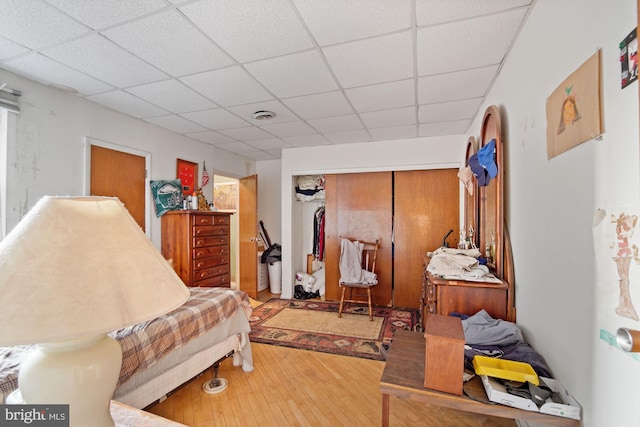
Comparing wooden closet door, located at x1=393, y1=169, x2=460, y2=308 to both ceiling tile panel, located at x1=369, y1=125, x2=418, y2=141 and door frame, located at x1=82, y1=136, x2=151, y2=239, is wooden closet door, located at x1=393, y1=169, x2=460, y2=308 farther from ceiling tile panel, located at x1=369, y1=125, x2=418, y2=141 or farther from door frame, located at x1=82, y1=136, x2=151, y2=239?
door frame, located at x1=82, y1=136, x2=151, y2=239

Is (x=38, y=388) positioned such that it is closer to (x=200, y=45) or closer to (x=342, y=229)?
(x=200, y=45)

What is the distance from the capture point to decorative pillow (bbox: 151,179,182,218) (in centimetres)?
319

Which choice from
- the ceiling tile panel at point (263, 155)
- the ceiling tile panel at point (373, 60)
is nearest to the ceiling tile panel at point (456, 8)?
the ceiling tile panel at point (373, 60)

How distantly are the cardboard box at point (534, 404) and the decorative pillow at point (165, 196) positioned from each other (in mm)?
3336

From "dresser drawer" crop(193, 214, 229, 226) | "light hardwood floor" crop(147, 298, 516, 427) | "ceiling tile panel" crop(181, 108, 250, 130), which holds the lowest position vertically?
"light hardwood floor" crop(147, 298, 516, 427)

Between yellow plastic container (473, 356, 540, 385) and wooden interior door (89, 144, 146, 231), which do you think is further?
wooden interior door (89, 144, 146, 231)

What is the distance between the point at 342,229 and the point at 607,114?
11.3 ft

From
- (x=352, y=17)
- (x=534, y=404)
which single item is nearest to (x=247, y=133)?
(x=352, y=17)

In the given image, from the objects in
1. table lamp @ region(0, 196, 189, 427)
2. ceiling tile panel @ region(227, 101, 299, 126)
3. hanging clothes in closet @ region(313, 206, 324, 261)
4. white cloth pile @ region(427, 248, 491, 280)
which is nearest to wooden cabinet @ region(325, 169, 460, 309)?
hanging clothes in closet @ region(313, 206, 324, 261)

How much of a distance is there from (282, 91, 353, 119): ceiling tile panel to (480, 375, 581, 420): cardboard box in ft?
7.53

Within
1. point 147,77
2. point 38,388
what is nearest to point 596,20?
point 38,388

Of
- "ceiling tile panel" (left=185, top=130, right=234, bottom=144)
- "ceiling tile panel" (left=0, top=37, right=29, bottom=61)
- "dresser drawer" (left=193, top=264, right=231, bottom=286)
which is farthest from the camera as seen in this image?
"ceiling tile panel" (left=185, top=130, right=234, bottom=144)

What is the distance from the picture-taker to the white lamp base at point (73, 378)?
2.02 feet

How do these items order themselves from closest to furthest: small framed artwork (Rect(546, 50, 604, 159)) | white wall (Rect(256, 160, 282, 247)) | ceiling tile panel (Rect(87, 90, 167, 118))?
small framed artwork (Rect(546, 50, 604, 159))
ceiling tile panel (Rect(87, 90, 167, 118))
white wall (Rect(256, 160, 282, 247))
